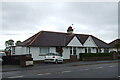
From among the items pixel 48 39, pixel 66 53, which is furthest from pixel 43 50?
pixel 66 53

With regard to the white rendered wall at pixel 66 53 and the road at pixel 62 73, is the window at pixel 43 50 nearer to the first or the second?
the white rendered wall at pixel 66 53

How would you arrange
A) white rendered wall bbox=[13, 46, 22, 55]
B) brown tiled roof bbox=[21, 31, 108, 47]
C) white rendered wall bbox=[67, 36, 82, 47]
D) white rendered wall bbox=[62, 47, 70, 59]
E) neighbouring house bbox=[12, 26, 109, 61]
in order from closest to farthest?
neighbouring house bbox=[12, 26, 109, 61] < brown tiled roof bbox=[21, 31, 108, 47] < white rendered wall bbox=[13, 46, 22, 55] < white rendered wall bbox=[62, 47, 70, 59] < white rendered wall bbox=[67, 36, 82, 47]

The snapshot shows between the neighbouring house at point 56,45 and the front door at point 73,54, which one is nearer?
the neighbouring house at point 56,45

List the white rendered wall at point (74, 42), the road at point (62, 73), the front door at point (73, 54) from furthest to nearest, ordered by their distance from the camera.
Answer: the white rendered wall at point (74, 42)
the front door at point (73, 54)
the road at point (62, 73)

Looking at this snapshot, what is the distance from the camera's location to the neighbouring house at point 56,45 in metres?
32.8

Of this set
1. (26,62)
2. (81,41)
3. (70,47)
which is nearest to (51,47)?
(70,47)

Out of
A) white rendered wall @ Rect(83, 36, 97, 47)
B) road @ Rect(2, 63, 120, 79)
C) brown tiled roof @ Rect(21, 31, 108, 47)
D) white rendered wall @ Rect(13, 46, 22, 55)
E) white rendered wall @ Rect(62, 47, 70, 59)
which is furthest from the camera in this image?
white rendered wall @ Rect(83, 36, 97, 47)

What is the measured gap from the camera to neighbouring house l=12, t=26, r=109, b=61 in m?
32.8

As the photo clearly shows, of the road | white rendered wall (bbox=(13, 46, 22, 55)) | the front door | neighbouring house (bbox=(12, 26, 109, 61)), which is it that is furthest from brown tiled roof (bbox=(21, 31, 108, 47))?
the road

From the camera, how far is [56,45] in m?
35.2

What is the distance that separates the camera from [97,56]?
41688 mm

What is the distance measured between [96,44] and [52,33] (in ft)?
35.9

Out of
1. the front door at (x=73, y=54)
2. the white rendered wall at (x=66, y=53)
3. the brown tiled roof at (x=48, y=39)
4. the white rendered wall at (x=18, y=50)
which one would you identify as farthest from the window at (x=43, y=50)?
the front door at (x=73, y=54)

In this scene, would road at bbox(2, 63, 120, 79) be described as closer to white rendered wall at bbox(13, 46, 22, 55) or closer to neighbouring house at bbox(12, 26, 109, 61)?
neighbouring house at bbox(12, 26, 109, 61)
